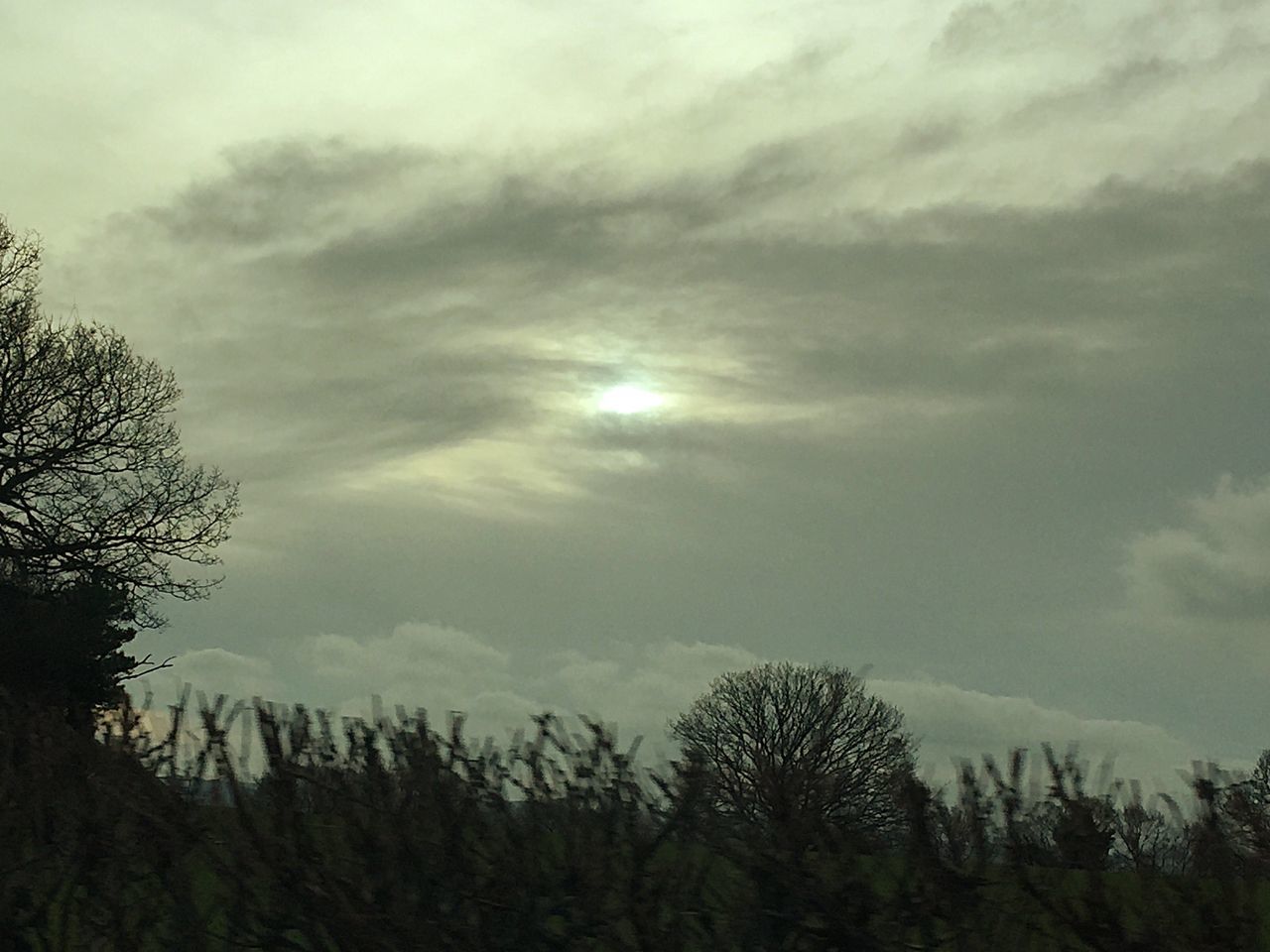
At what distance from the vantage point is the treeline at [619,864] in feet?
14.3

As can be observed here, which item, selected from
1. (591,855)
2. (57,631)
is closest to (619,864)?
(591,855)

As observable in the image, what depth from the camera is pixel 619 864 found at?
4938 millimetres

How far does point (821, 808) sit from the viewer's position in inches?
192

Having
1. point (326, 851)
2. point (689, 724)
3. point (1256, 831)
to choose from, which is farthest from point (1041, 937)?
point (689, 724)

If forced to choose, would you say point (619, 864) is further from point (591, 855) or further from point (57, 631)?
point (57, 631)

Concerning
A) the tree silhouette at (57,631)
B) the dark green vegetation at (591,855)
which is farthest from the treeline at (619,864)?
the tree silhouette at (57,631)

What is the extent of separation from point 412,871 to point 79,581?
28.3 metres

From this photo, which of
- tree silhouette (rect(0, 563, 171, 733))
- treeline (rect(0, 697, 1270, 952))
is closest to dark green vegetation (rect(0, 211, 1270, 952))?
treeline (rect(0, 697, 1270, 952))

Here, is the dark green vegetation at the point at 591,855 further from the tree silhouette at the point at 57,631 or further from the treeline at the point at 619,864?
the tree silhouette at the point at 57,631

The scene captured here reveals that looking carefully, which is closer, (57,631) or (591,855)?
(591,855)

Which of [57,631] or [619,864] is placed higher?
[57,631]

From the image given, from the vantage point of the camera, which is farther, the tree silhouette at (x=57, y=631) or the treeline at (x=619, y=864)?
the tree silhouette at (x=57, y=631)

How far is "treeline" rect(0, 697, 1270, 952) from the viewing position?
4.36m

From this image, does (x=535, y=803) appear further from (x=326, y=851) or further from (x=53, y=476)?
(x=53, y=476)
